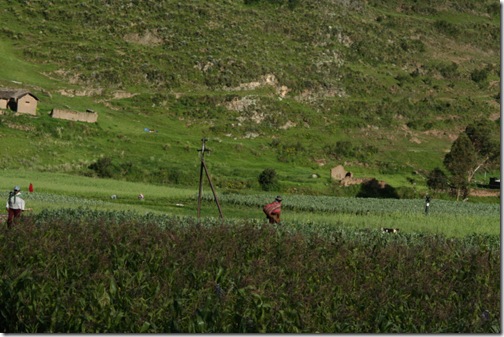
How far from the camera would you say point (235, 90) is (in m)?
137

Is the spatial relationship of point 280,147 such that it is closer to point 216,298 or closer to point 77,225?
point 77,225

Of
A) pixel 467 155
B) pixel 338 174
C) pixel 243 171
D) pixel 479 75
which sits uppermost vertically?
pixel 479 75

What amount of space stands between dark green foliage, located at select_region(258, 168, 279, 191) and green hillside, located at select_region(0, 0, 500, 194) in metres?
1.76

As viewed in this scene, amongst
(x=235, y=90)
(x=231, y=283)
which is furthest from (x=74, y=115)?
(x=231, y=283)

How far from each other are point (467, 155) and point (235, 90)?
5528 cm

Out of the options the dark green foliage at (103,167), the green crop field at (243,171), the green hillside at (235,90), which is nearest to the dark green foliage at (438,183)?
the green crop field at (243,171)

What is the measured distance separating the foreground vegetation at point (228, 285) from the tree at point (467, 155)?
72.8m

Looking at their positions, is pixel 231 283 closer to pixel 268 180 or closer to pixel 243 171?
pixel 268 180

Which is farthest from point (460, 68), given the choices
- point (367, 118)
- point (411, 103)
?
point (367, 118)

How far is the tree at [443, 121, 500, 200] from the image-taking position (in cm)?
8872

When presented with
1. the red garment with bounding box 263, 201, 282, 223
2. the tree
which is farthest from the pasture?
the tree

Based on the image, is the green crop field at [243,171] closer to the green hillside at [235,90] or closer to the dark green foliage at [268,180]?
the dark green foliage at [268,180]

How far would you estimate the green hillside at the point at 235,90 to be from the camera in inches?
3487

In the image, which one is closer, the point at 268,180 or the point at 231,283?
the point at 231,283
